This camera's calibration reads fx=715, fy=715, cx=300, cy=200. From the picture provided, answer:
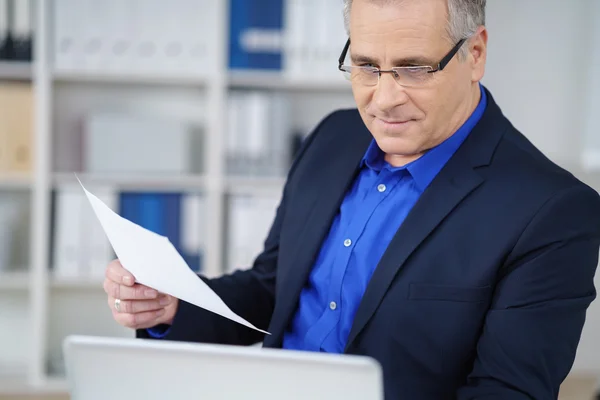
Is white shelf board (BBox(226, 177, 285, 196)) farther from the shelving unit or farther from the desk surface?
the desk surface

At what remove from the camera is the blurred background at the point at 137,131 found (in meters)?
3.04

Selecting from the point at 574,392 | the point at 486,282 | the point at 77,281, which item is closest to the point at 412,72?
the point at 486,282

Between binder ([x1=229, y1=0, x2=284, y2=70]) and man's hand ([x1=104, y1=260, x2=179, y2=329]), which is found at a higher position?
binder ([x1=229, y1=0, x2=284, y2=70])

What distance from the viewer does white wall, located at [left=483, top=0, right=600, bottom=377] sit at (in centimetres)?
351

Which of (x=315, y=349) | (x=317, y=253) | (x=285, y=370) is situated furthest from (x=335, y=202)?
(x=285, y=370)

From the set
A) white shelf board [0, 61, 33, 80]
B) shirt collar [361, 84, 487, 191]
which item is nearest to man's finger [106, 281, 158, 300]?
shirt collar [361, 84, 487, 191]

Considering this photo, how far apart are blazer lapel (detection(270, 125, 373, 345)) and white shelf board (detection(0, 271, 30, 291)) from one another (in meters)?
2.04

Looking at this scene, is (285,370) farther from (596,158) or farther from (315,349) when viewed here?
(596,158)

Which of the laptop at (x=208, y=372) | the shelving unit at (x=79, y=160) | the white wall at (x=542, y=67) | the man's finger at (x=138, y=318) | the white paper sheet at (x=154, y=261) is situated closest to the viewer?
the laptop at (x=208, y=372)

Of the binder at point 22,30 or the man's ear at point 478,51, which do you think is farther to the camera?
the binder at point 22,30

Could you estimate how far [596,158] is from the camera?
3359 millimetres

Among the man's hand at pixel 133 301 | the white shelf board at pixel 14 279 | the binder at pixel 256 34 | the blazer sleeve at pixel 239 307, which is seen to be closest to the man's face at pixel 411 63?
the blazer sleeve at pixel 239 307

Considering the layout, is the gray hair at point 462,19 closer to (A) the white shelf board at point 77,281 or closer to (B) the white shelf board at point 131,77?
(B) the white shelf board at point 131,77

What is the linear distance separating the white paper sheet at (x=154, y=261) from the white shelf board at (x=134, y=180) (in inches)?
81.6
